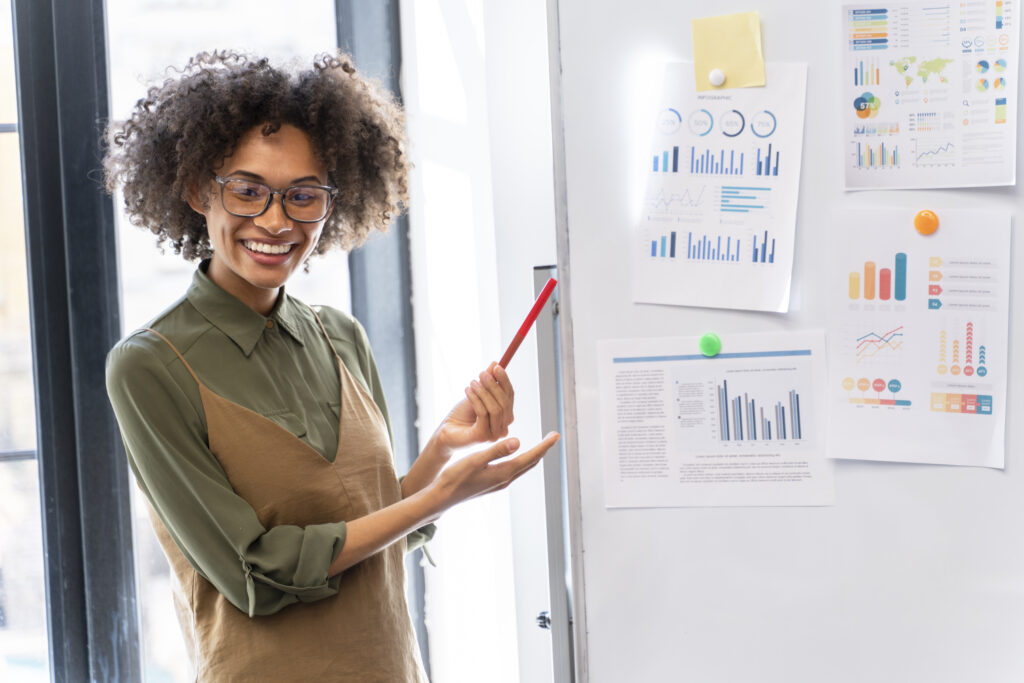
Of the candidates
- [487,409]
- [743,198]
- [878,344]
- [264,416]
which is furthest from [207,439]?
[878,344]

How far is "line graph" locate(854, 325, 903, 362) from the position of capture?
106 cm

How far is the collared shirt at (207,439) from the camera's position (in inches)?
39.8

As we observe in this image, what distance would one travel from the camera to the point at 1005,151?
40.3 inches

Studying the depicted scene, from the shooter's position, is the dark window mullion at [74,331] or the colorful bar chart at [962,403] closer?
the colorful bar chart at [962,403]

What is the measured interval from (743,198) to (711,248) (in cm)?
7

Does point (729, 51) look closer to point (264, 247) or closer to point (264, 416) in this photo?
point (264, 247)

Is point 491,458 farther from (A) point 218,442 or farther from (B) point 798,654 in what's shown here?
(B) point 798,654

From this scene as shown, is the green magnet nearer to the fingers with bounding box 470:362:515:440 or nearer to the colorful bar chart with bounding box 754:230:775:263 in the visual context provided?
the colorful bar chart with bounding box 754:230:775:263

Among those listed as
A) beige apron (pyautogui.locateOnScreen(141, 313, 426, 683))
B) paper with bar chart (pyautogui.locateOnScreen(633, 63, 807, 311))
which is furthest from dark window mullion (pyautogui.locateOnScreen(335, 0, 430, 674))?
paper with bar chart (pyautogui.locateOnScreen(633, 63, 807, 311))

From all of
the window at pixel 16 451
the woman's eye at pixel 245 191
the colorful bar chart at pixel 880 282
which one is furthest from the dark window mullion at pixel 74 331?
the colorful bar chart at pixel 880 282

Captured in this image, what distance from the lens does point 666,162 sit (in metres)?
1.07

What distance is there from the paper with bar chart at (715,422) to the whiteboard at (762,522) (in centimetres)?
2

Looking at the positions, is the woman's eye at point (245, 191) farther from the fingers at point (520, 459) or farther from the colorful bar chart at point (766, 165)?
the colorful bar chart at point (766, 165)

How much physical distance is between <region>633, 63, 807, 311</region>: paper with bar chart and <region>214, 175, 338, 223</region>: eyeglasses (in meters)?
0.42
